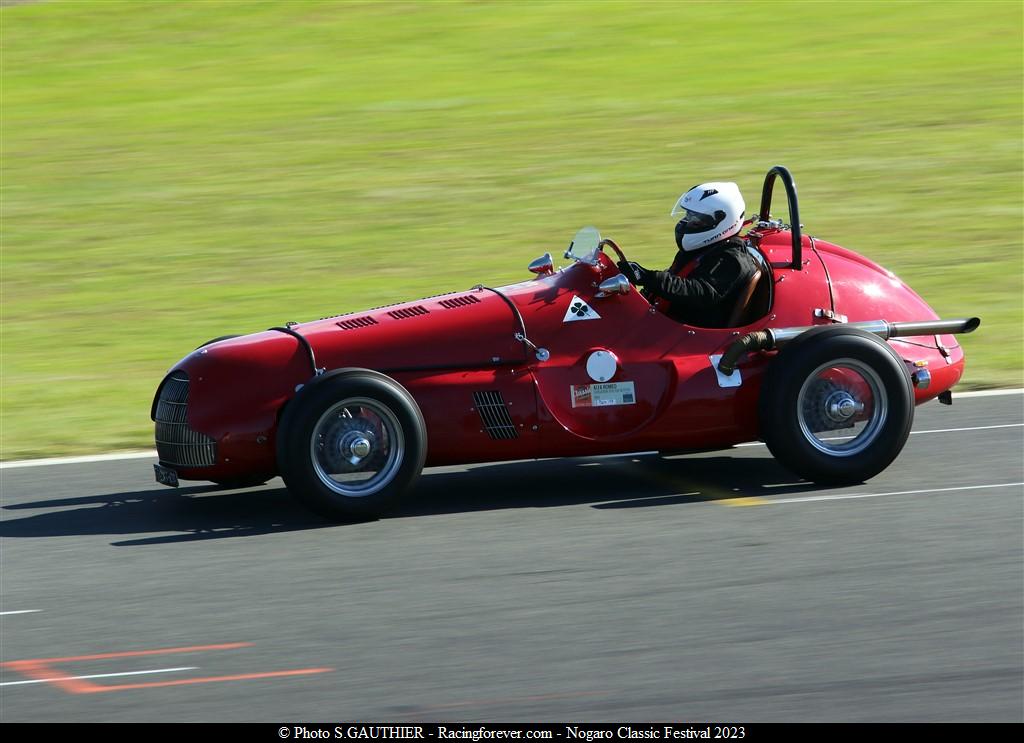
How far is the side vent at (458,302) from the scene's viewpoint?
8234 mm

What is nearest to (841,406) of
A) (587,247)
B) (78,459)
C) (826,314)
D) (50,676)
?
(826,314)

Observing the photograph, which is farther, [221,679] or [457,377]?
[457,377]

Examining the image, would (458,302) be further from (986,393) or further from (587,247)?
(986,393)

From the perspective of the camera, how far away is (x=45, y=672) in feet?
19.3

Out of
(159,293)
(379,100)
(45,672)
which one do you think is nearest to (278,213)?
(159,293)

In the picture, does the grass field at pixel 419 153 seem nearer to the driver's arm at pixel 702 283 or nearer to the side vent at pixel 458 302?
the side vent at pixel 458 302

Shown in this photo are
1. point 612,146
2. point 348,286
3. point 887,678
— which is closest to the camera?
point 887,678

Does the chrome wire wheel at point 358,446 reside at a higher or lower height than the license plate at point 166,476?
higher

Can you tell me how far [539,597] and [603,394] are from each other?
173 centimetres

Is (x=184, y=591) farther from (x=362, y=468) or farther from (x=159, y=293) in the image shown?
(x=159, y=293)

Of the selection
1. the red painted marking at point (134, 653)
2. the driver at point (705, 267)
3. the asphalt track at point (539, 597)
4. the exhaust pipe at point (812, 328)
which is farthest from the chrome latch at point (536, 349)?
the red painted marking at point (134, 653)

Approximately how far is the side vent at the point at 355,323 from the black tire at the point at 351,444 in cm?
49

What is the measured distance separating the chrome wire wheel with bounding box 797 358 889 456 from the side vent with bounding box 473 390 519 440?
5.12ft

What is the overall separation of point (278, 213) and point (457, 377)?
36.8 ft
